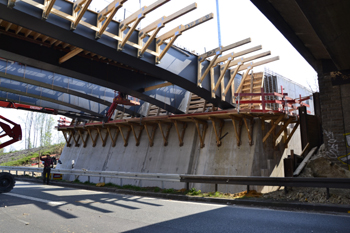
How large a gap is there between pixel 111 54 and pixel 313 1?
705 centimetres

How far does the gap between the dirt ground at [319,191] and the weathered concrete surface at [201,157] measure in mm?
2481

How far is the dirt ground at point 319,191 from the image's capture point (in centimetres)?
764

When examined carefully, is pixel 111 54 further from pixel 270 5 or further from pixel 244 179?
pixel 244 179

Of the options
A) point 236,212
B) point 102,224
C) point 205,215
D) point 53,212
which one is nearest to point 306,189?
point 236,212

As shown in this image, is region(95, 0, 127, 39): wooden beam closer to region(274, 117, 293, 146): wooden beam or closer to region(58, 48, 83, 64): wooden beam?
region(58, 48, 83, 64): wooden beam

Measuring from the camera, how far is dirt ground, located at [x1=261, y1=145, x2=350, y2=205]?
7.64m

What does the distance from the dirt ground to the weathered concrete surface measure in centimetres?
248

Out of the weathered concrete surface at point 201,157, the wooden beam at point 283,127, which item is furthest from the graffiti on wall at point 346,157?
the wooden beam at point 283,127

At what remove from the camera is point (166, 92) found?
53.0 feet

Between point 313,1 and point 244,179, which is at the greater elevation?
point 313,1

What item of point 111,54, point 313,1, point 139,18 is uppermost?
point 139,18

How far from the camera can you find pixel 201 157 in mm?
14984

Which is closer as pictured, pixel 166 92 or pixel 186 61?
pixel 186 61

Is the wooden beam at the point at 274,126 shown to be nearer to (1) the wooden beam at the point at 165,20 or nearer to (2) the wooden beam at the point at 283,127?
(2) the wooden beam at the point at 283,127
